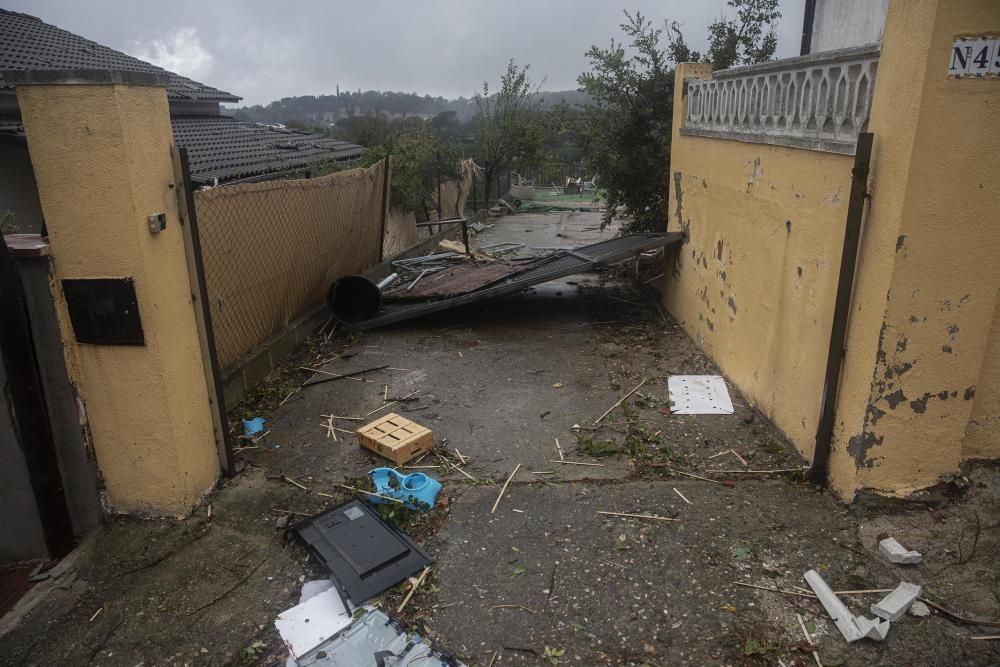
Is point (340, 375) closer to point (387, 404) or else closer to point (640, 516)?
point (387, 404)

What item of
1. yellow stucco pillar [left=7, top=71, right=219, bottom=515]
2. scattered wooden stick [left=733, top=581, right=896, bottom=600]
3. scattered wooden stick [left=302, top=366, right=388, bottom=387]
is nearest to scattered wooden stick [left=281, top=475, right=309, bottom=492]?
yellow stucco pillar [left=7, top=71, right=219, bottom=515]

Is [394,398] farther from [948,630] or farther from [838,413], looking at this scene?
[948,630]

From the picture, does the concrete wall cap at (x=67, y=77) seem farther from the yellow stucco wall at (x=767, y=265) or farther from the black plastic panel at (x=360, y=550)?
the yellow stucco wall at (x=767, y=265)

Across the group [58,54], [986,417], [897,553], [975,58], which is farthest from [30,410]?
[58,54]

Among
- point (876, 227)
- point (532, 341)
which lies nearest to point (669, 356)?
point (532, 341)

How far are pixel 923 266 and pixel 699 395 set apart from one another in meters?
2.38

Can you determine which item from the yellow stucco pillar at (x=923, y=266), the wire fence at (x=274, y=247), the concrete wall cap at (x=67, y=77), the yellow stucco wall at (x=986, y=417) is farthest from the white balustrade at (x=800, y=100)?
the wire fence at (x=274, y=247)

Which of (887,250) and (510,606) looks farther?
(887,250)

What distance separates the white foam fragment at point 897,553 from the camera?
123 inches

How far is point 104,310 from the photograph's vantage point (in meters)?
3.40

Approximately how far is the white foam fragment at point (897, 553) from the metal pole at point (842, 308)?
0.64m

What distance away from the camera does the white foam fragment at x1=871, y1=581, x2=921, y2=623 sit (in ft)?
9.20

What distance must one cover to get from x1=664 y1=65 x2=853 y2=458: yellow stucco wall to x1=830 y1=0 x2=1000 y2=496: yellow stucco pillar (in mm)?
417

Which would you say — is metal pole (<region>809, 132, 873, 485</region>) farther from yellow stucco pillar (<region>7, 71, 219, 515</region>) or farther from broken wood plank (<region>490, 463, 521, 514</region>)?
yellow stucco pillar (<region>7, 71, 219, 515</region>)
